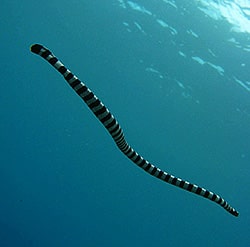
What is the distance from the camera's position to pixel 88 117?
35.7 meters

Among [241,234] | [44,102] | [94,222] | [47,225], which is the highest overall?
[241,234]

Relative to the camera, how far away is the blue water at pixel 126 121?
18.0m

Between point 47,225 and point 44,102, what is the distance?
14.1m

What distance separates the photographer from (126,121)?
112 ft

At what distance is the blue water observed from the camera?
18016mm

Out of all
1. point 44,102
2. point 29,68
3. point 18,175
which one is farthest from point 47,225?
point 29,68

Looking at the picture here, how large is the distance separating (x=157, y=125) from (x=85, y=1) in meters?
13.8

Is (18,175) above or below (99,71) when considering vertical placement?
below

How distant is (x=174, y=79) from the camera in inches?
853

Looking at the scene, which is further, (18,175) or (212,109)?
(18,175)

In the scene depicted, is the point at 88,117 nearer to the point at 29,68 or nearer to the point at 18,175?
the point at 29,68

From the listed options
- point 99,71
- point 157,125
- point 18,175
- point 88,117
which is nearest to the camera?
point 99,71

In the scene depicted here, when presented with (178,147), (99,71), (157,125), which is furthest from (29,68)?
(178,147)

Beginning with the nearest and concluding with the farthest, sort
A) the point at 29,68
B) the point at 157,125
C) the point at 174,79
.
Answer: the point at 174,79 → the point at 157,125 → the point at 29,68
